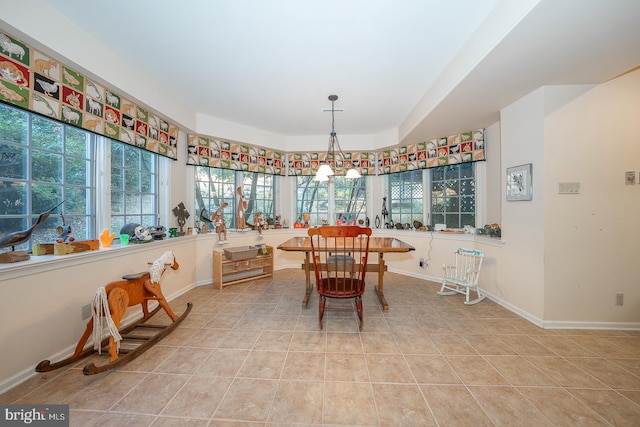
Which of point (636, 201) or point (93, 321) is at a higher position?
point (636, 201)

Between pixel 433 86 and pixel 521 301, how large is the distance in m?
2.64

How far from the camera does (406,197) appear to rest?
14.9 ft

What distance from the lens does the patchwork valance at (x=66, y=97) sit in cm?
165

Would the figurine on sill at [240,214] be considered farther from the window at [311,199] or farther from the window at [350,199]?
the window at [350,199]

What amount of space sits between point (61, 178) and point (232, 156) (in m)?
2.26

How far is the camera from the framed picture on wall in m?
2.55

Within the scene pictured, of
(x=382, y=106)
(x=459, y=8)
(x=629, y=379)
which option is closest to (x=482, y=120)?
(x=382, y=106)

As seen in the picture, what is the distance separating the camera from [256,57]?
2342mm

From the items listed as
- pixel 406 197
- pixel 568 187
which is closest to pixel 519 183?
pixel 568 187

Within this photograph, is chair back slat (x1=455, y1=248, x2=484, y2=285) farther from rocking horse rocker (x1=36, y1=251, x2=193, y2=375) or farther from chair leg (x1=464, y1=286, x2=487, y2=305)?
rocking horse rocker (x1=36, y1=251, x2=193, y2=375)

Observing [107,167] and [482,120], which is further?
[482,120]

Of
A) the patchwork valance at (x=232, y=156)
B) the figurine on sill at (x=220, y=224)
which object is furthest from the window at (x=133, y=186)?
the figurine on sill at (x=220, y=224)

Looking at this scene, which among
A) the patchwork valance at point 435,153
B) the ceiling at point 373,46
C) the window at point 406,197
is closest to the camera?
the ceiling at point 373,46

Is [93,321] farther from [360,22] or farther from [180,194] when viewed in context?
[360,22]
